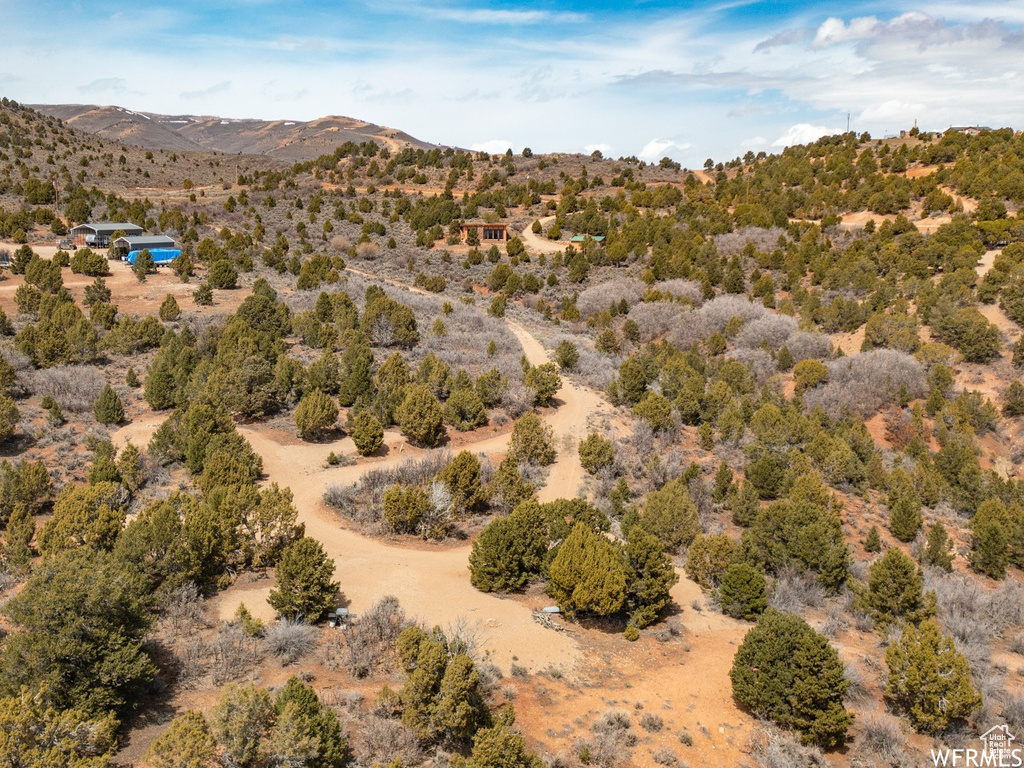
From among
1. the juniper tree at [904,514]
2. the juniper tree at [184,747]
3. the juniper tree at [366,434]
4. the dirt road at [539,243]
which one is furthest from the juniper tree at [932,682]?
the dirt road at [539,243]

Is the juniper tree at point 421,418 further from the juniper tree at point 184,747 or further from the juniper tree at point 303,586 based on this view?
Answer: the juniper tree at point 184,747

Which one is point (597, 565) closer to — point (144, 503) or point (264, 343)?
point (144, 503)

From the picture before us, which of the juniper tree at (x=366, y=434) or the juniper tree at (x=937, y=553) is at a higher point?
the juniper tree at (x=366, y=434)

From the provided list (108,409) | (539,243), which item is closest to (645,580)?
(108,409)

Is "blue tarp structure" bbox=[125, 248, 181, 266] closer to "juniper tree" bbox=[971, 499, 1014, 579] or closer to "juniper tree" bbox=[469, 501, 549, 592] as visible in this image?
"juniper tree" bbox=[469, 501, 549, 592]

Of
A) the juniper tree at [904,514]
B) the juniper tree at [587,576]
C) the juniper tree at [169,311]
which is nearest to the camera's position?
the juniper tree at [587,576]

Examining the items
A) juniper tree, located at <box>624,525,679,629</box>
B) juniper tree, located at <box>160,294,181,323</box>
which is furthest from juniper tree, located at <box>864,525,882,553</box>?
juniper tree, located at <box>160,294,181,323</box>

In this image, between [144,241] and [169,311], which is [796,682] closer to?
[169,311]
